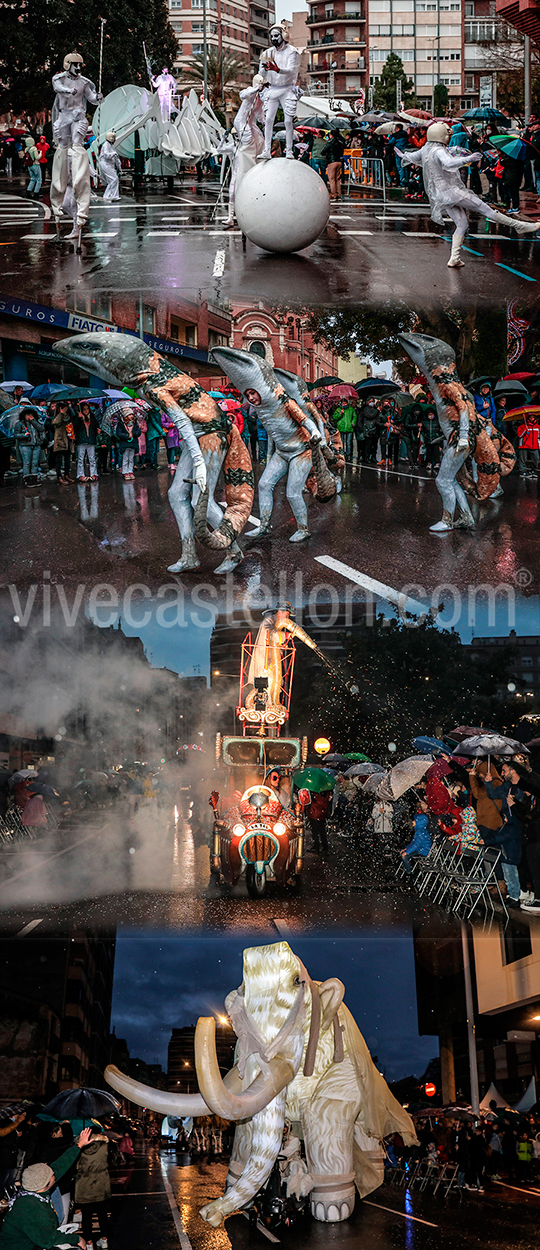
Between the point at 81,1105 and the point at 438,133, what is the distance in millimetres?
8428

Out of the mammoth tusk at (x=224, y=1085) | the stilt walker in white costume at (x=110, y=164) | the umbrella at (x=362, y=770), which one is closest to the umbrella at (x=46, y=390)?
the stilt walker in white costume at (x=110, y=164)

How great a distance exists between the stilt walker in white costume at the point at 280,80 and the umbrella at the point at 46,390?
272cm

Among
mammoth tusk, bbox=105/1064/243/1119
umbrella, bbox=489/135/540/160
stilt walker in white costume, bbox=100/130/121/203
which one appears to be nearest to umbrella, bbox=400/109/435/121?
umbrella, bbox=489/135/540/160

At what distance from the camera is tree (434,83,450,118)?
11.0m

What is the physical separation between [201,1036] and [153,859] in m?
4.69

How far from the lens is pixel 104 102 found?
10672 mm

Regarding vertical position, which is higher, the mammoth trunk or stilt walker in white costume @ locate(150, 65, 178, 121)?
stilt walker in white costume @ locate(150, 65, 178, 121)

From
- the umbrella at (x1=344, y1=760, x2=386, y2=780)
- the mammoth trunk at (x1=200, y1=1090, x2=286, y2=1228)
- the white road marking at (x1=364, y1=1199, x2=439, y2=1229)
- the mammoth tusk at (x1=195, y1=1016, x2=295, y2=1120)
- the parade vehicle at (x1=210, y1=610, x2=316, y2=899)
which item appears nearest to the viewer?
the mammoth tusk at (x1=195, y1=1016, x2=295, y2=1120)

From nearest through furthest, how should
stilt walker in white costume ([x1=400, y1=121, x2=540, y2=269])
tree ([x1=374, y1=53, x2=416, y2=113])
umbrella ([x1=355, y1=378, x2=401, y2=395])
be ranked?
stilt walker in white costume ([x1=400, y1=121, x2=540, y2=269]) → umbrella ([x1=355, y1=378, x2=401, y2=395]) → tree ([x1=374, y1=53, x2=416, y2=113])

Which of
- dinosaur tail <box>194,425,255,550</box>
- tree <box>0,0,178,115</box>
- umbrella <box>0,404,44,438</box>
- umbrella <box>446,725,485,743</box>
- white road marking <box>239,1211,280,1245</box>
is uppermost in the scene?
tree <box>0,0,178,115</box>

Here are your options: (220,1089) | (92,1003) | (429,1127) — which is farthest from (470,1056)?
(220,1089)

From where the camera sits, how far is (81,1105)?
25.5ft

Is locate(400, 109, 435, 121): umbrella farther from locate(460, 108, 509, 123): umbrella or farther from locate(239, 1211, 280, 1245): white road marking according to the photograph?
locate(239, 1211, 280, 1245): white road marking

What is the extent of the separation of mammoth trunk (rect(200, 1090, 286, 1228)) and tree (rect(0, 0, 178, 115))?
8.75m
